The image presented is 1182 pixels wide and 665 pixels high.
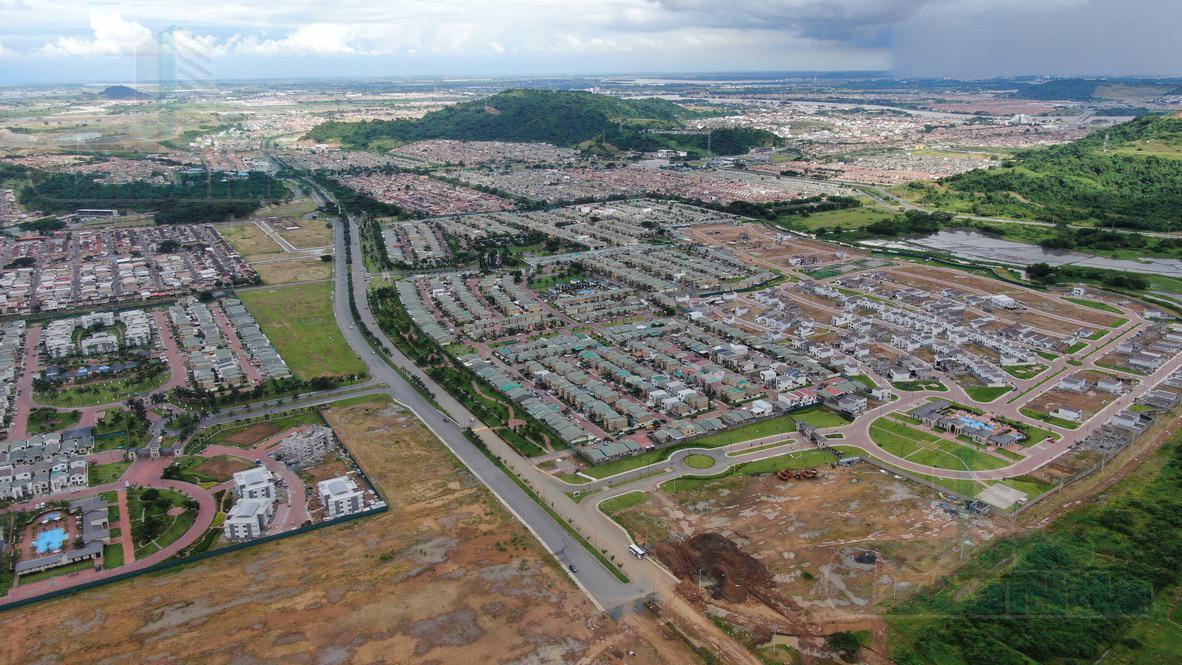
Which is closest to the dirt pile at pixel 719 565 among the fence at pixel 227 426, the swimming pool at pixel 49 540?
the fence at pixel 227 426

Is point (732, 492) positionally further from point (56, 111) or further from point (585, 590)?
point (56, 111)

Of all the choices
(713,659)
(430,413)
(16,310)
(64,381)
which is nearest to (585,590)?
(713,659)

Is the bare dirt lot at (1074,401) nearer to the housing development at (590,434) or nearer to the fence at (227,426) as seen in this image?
the housing development at (590,434)

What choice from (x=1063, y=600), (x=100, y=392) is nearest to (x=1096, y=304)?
(x=1063, y=600)

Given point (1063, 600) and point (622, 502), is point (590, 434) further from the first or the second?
point (1063, 600)

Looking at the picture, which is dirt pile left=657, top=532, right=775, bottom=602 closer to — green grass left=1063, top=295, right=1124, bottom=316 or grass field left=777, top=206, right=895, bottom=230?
green grass left=1063, top=295, right=1124, bottom=316

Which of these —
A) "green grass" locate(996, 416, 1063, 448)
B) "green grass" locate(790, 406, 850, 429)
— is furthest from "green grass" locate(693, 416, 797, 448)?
"green grass" locate(996, 416, 1063, 448)
